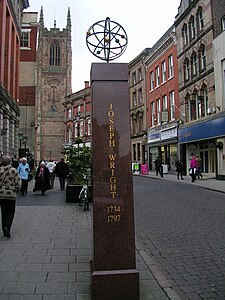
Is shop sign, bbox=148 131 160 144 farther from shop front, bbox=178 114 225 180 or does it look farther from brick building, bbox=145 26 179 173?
shop front, bbox=178 114 225 180

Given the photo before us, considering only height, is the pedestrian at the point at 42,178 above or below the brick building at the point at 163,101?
below

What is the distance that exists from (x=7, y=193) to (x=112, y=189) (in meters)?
3.41

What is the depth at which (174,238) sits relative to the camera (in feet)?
21.9

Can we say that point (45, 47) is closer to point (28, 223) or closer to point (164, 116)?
point (164, 116)

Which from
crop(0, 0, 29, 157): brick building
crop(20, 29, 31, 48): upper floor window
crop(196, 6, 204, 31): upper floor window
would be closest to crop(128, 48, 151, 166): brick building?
crop(196, 6, 204, 31): upper floor window

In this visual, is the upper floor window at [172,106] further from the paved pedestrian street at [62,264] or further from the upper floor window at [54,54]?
the upper floor window at [54,54]

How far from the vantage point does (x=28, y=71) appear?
182 feet

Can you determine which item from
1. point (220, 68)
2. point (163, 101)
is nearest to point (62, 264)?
point (220, 68)

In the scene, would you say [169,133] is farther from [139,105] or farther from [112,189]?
[112,189]

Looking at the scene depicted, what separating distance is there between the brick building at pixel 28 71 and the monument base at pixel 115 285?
37.0m

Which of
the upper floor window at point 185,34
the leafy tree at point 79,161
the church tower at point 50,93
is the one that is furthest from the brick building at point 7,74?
the church tower at point 50,93

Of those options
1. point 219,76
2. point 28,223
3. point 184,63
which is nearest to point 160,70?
point 184,63

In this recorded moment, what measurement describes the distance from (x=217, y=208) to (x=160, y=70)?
85.3 ft

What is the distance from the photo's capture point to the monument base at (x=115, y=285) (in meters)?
3.63
